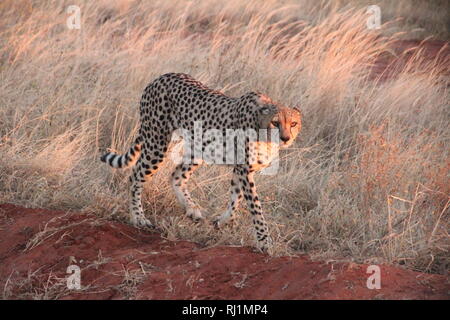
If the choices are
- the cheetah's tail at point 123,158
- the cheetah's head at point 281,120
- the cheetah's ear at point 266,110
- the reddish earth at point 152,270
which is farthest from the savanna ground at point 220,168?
the cheetah's ear at point 266,110

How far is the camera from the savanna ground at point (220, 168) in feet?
14.5

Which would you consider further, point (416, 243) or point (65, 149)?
point (65, 149)

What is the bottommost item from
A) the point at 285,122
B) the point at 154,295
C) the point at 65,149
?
the point at 154,295

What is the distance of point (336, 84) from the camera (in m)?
6.64

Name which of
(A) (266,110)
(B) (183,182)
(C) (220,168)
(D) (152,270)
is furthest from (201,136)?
(D) (152,270)

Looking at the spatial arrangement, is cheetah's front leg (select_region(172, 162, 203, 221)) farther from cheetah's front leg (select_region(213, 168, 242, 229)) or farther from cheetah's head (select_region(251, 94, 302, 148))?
cheetah's head (select_region(251, 94, 302, 148))

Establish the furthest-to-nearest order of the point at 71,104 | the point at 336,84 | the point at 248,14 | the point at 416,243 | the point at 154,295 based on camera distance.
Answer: the point at 248,14
the point at 336,84
the point at 71,104
the point at 416,243
the point at 154,295

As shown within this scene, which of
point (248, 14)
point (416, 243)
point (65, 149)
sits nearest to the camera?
point (416, 243)

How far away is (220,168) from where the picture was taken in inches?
209

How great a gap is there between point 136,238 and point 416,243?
66.5 inches

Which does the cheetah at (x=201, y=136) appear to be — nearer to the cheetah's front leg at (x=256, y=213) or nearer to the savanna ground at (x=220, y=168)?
the cheetah's front leg at (x=256, y=213)

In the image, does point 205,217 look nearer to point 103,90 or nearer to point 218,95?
point 218,95

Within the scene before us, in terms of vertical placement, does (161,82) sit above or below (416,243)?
above

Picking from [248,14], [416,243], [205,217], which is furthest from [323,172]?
[248,14]
